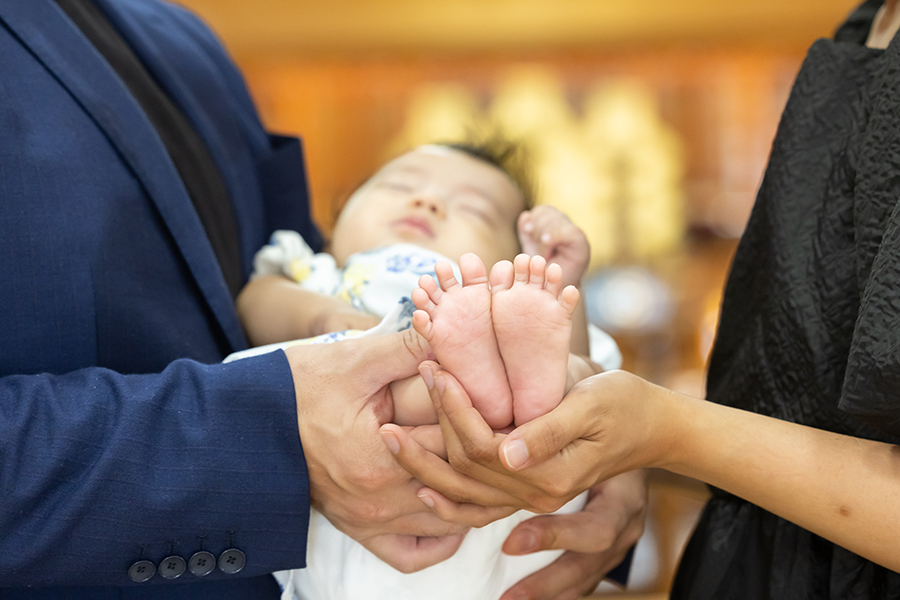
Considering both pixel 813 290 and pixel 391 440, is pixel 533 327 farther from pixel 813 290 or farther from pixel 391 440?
pixel 813 290

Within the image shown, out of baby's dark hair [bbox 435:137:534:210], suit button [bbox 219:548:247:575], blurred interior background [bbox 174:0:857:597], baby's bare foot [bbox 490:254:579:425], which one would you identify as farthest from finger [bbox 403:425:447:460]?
blurred interior background [bbox 174:0:857:597]

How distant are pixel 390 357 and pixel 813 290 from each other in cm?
51

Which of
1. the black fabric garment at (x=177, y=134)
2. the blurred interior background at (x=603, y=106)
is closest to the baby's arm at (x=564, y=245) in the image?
the black fabric garment at (x=177, y=134)

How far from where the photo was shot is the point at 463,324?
80 centimetres

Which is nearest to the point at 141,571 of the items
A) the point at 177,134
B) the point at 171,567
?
the point at 171,567

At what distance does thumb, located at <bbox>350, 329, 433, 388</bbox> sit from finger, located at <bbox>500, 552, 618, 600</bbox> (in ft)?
1.28

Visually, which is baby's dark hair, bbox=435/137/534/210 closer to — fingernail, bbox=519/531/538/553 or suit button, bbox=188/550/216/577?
fingernail, bbox=519/531/538/553

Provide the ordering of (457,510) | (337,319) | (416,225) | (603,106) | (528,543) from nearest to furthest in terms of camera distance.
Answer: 1. (457,510)
2. (528,543)
3. (337,319)
4. (416,225)
5. (603,106)

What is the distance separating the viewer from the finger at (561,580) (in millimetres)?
1029

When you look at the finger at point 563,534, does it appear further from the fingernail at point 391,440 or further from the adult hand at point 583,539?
the fingernail at point 391,440

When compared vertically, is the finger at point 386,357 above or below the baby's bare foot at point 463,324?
below

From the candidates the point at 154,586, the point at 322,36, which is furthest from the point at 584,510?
the point at 322,36

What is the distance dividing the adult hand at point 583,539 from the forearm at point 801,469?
0.63 ft

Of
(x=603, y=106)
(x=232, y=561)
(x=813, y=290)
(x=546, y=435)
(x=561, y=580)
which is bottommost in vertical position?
(x=603, y=106)
